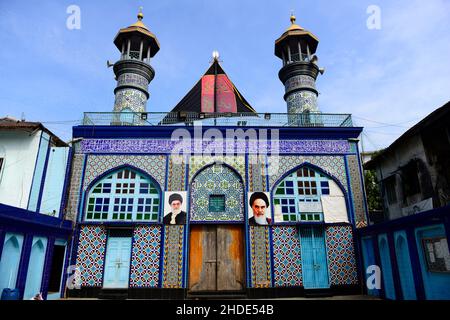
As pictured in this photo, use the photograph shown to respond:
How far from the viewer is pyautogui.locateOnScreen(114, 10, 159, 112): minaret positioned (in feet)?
46.3

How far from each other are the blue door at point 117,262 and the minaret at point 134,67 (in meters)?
6.59

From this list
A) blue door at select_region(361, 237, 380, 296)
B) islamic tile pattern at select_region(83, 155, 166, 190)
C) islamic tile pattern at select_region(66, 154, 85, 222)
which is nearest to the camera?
blue door at select_region(361, 237, 380, 296)

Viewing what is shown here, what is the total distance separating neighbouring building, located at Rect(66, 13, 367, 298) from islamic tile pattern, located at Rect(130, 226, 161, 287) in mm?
30

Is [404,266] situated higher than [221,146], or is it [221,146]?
[221,146]

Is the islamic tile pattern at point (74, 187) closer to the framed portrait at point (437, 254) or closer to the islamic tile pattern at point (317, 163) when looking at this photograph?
the islamic tile pattern at point (317, 163)

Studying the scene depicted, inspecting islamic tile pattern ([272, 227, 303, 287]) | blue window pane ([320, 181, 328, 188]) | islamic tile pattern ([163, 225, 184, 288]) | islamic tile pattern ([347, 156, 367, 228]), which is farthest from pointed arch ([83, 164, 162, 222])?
islamic tile pattern ([347, 156, 367, 228])

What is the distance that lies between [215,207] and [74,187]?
15.7 ft

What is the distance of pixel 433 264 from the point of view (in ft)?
21.4

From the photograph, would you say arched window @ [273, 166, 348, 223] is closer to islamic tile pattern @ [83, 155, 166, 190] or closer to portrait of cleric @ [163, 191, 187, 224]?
portrait of cleric @ [163, 191, 187, 224]

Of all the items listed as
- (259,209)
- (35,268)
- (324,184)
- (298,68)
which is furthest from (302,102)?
(35,268)

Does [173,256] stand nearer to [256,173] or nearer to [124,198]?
[124,198]

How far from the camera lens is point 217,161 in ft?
34.2

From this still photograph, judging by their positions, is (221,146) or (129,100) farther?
(129,100)

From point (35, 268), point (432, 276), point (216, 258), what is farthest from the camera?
point (216, 258)
